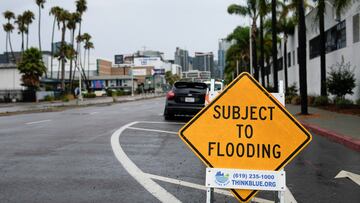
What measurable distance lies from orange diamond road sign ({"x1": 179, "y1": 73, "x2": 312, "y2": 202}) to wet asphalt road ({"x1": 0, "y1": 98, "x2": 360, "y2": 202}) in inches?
50.3

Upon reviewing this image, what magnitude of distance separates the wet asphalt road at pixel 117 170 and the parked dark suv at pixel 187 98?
5.93 meters

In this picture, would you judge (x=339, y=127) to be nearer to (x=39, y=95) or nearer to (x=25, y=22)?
(x=39, y=95)

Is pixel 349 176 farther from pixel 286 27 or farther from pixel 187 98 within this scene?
pixel 286 27

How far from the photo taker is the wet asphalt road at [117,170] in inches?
246

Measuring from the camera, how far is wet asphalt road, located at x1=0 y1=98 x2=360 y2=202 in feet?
20.5

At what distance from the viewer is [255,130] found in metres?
4.93

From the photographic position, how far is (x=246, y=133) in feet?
16.2

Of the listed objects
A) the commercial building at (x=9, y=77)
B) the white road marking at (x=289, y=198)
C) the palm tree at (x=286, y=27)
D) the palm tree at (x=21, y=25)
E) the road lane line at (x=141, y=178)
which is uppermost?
the palm tree at (x=21, y=25)

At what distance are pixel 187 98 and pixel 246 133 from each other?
1404 centimetres

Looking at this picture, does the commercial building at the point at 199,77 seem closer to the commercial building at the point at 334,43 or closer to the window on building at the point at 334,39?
the commercial building at the point at 334,43

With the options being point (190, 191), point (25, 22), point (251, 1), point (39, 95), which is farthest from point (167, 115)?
point (25, 22)

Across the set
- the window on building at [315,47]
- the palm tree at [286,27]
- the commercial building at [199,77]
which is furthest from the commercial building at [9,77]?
the window on building at [315,47]

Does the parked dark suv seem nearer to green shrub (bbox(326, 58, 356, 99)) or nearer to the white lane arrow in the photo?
green shrub (bbox(326, 58, 356, 99))

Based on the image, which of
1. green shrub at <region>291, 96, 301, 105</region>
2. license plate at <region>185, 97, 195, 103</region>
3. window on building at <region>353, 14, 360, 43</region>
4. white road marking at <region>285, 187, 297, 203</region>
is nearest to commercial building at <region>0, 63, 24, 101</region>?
green shrub at <region>291, 96, 301, 105</region>
